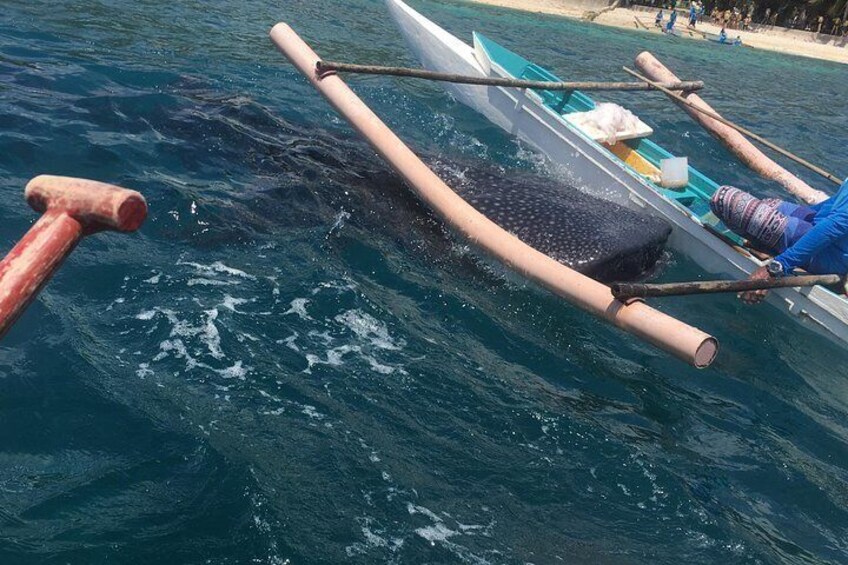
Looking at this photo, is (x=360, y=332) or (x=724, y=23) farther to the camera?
(x=724, y=23)

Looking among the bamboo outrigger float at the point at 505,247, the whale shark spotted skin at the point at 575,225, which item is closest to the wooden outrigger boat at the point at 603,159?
the whale shark spotted skin at the point at 575,225

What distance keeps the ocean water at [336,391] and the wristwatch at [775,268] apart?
2.24 feet

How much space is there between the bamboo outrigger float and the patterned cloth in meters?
2.48

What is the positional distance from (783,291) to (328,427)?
434 centimetres

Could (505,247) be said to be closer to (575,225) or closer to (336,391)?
(575,225)

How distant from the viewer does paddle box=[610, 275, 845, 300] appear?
5.19 m

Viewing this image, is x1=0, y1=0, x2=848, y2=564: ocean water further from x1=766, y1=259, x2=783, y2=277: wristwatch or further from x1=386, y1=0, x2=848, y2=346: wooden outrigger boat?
x1=766, y1=259, x2=783, y2=277: wristwatch

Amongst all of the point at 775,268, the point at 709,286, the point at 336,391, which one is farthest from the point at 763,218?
the point at 336,391

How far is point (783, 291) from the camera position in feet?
23.4

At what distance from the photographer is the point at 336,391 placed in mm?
5168

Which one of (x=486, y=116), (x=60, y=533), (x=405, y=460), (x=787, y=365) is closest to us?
(x=60, y=533)

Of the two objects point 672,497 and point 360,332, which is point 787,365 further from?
point 360,332

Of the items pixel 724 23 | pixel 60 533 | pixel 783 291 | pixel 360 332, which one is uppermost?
pixel 724 23

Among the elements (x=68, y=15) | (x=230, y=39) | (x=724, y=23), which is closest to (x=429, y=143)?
(x=230, y=39)
